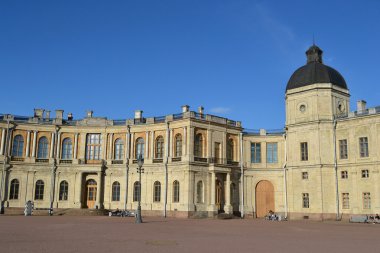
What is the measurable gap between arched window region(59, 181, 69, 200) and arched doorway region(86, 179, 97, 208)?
2292 mm

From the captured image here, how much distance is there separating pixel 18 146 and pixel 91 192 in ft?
31.4

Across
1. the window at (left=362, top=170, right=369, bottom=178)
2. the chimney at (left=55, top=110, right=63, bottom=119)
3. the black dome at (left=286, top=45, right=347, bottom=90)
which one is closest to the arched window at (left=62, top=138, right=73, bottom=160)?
the chimney at (left=55, top=110, right=63, bottom=119)

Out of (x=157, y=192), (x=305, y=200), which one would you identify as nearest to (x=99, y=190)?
(x=157, y=192)

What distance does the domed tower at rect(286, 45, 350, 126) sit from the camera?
4478 centimetres

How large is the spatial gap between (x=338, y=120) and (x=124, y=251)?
34590mm

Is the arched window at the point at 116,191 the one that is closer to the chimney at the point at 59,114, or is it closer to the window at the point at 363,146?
the chimney at the point at 59,114

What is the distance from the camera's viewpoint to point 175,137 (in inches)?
1827

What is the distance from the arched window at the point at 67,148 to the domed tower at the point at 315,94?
24642 mm

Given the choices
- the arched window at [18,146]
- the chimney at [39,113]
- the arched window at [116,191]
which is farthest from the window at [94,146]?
the arched window at [18,146]

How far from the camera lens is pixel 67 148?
49.7m

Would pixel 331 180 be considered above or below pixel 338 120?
below

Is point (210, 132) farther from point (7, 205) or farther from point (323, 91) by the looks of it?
point (7, 205)

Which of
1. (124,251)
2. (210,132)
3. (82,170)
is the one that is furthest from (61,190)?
(124,251)

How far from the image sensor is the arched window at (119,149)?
162ft
